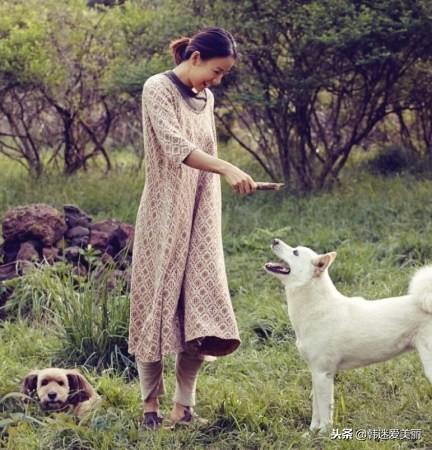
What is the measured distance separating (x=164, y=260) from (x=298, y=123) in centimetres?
606

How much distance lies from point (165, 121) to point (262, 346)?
235cm

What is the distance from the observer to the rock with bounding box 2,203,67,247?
7402mm

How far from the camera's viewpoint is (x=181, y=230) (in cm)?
455

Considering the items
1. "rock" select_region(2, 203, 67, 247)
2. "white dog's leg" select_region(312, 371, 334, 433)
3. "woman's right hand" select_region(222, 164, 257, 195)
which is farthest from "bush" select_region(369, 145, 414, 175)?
"woman's right hand" select_region(222, 164, 257, 195)

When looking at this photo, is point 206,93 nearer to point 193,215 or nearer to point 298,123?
point 193,215

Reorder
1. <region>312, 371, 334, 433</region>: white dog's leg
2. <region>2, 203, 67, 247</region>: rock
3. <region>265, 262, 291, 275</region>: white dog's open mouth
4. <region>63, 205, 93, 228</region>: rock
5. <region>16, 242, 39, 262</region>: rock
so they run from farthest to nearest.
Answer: <region>63, 205, 93, 228</region>: rock, <region>2, 203, 67, 247</region>: rock, <region>16, 242, 39, 262</region>: rock, <region>265, 262, 291, 275</region>: white dog's open mouth, <region>312, 371, 334, 433</region>: white dog's leg

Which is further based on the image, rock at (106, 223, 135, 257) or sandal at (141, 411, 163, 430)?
rock at (106, 223, 135, 257)

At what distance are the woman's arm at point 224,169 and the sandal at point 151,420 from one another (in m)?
1.30

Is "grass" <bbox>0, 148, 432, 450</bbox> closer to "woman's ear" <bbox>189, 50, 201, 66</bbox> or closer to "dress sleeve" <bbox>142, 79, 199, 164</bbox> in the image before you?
"dress sleeve" <bbox>142, 79, 199, 164</bbox>

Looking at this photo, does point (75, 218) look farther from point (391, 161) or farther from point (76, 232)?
point (391, 161)

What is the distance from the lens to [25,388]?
516 centimetres

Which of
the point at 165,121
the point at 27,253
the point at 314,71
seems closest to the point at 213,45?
the point at 165,121

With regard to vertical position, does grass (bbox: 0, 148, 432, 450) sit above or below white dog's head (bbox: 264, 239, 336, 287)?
below

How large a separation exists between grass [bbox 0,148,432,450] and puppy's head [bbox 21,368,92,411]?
9 cm
